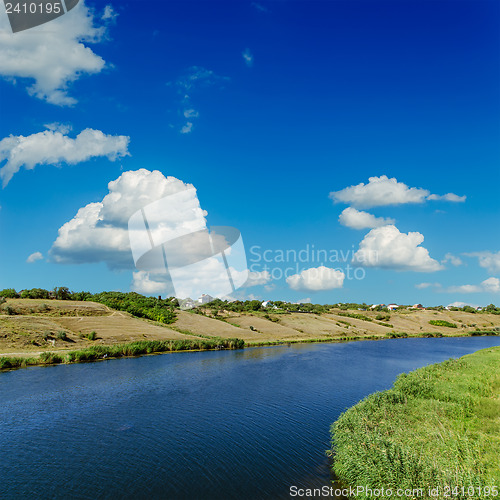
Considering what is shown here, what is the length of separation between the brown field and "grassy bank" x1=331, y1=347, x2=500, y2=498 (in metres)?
45.8

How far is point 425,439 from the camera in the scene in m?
16.2

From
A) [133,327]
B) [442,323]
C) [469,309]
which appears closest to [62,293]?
[133,327]

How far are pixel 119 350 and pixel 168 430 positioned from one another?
35.7 meters

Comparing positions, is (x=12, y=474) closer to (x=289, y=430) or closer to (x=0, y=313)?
(x=289, y=430)

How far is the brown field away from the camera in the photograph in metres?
53.8

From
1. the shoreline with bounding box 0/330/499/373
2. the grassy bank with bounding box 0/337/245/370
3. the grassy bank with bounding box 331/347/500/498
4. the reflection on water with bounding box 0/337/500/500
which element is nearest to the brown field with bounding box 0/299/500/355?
the shoreline with bounding box 0/330/499/373

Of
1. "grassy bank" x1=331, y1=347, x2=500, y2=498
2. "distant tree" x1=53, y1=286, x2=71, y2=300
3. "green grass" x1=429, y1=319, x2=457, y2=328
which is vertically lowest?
"green grass" x1=429, y1=319, x2=457, y2=328

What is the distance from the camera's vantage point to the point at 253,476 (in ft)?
54.9

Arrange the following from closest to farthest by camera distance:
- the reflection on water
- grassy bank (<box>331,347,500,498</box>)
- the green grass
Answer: grassy bank (<box>331,347,500,498</box>) < the reflection on water < the green grass

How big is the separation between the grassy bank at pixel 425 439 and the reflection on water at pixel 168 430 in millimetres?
2582

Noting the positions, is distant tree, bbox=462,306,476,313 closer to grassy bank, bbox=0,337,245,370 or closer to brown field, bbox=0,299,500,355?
brown field, bbox=0,299,500,355

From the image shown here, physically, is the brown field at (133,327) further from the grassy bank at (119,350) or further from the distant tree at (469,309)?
the distant tree at (469,309)

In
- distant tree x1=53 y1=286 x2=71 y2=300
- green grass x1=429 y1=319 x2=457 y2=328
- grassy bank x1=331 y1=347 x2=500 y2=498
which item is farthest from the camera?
green grass x1=429 y1=319 x2=457 y2=328

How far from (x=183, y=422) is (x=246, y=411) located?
201 inches
